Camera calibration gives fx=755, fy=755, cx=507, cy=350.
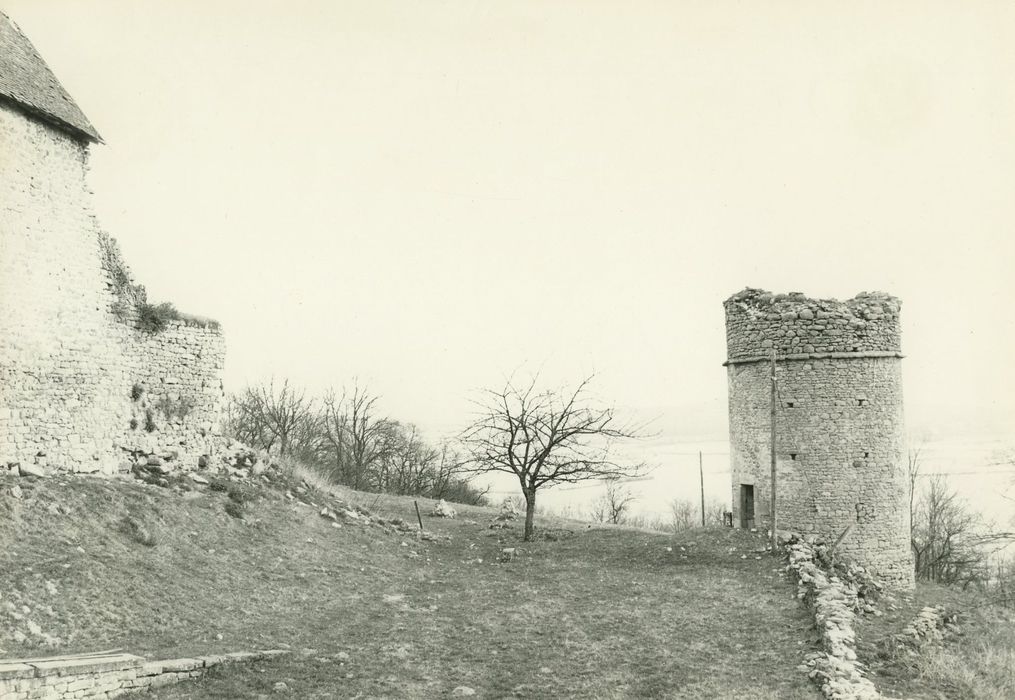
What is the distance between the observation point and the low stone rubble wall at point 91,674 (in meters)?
7.46

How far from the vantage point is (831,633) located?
35.8 feet

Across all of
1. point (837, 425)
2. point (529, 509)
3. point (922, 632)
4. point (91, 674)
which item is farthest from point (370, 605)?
point (837, 425)

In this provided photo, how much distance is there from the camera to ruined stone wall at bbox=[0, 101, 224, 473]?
1277cm

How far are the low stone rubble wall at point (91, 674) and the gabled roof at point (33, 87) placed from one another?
9607mm

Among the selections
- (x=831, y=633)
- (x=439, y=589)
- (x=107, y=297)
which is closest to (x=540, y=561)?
(x=439, y=589)

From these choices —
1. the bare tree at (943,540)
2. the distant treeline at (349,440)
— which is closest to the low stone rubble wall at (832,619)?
the bare tree at (943,540)

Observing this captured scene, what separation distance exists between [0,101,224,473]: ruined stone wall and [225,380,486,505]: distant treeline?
25691mm

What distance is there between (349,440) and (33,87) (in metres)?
36.3

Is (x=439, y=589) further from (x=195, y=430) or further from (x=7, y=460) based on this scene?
(x=7, y=460)

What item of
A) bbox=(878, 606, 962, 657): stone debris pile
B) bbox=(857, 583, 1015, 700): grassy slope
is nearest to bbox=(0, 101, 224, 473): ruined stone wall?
bbox=(857, 583, 1015, 700): grassy slope

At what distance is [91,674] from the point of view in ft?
26.2

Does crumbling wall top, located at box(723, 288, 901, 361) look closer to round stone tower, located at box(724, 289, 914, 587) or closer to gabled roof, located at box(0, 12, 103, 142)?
round stone tower, located at box(724, 289, 914, 587)

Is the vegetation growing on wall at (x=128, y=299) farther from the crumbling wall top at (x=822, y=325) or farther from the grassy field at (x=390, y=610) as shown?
the crumbling wall top at (x=822, y=325)

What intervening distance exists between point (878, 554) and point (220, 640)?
14137 millimetres
